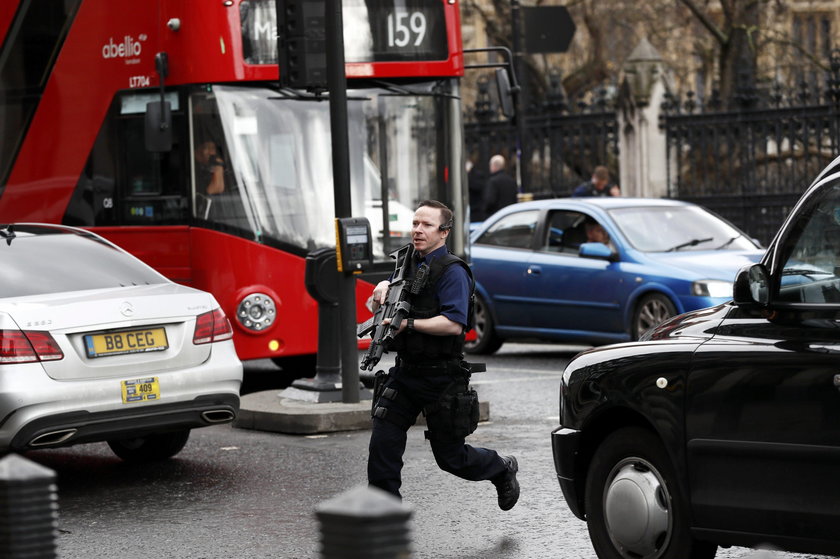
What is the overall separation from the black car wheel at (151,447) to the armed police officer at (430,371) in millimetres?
2854

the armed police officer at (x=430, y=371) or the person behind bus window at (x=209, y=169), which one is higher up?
the person behind bus window at (x=209, y=169)

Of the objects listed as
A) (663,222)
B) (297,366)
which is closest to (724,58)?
(663,222)

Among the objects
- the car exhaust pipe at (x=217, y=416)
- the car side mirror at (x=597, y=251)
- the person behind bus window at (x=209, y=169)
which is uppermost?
the person behind bus window at (x=209, y=169)

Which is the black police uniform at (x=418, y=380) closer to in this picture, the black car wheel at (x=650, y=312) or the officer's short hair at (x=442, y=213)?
the officer's short hair at (x=442, y=213)

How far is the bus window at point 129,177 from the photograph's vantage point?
12953 millimetres

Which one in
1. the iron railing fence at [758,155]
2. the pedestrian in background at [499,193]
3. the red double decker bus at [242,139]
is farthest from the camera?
the iron railing fence at [758,155]

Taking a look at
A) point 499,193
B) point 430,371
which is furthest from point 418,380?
point 499,193

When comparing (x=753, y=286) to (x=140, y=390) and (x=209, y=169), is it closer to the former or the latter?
(x=140, y=390)

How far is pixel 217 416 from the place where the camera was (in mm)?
9070

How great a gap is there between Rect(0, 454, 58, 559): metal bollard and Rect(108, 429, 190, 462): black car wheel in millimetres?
5996

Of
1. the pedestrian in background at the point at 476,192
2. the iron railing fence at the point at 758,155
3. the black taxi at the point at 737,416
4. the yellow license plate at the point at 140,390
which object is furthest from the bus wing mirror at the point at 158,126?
the iron railing fence at the point at 758,155

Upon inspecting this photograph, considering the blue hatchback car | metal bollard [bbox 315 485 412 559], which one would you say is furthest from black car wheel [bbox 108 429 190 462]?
metal bollard [bbox 315 485 412 559]

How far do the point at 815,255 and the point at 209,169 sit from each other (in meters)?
7.75

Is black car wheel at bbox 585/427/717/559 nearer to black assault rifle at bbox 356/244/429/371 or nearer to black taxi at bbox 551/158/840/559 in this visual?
black taxi at bbox 551/158/840/559
